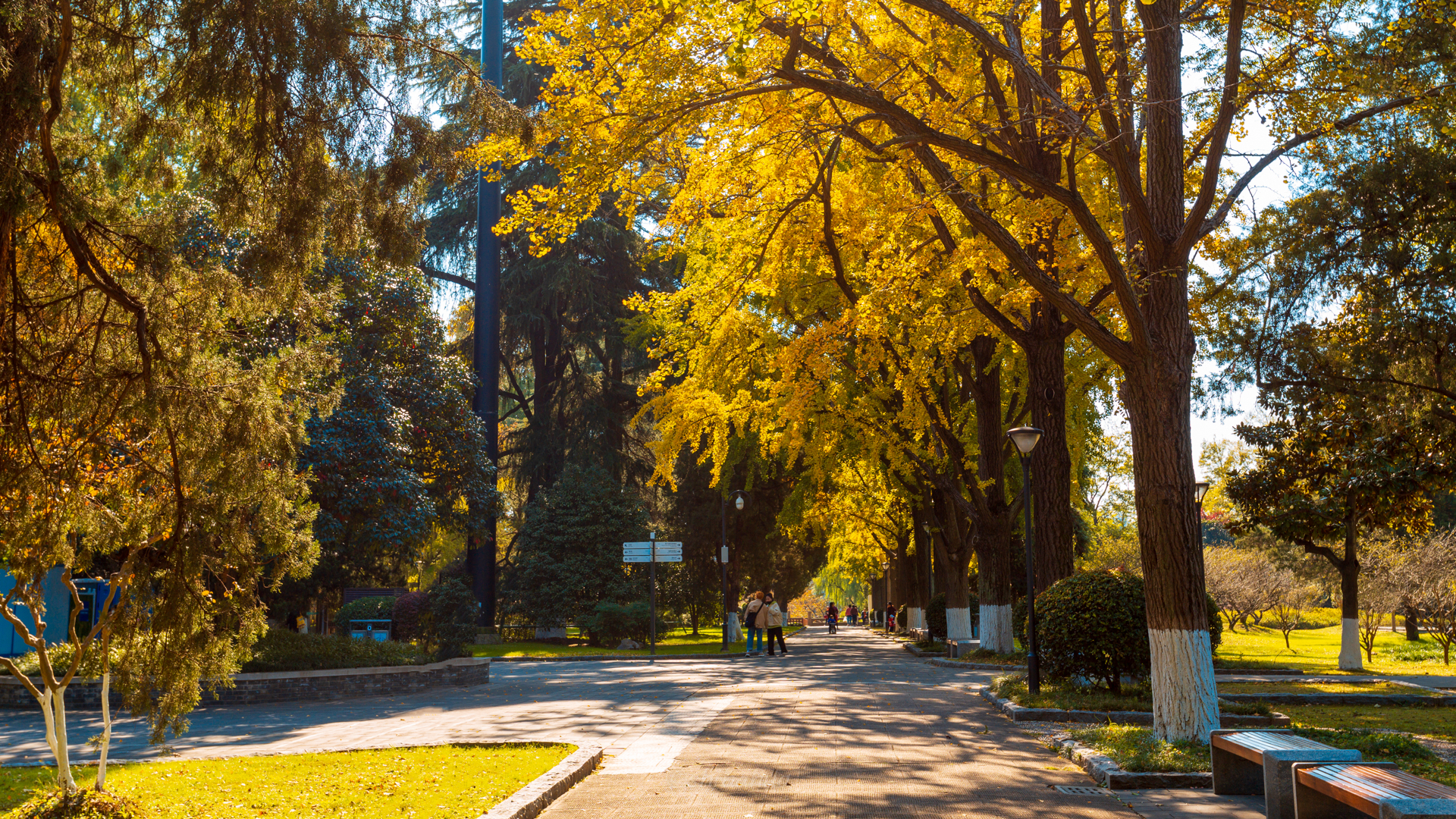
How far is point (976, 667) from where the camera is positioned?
827 inches

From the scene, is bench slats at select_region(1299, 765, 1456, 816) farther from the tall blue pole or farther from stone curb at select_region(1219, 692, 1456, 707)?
the tall blue pole

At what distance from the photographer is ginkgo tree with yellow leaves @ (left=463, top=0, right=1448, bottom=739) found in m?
10.1

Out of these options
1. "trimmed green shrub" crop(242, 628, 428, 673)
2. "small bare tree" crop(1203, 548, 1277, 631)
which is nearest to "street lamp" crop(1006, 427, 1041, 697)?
"trimmed green shrub" crop(242, 628, 428, 673)

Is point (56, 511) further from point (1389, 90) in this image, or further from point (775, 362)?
point (1389, 90)

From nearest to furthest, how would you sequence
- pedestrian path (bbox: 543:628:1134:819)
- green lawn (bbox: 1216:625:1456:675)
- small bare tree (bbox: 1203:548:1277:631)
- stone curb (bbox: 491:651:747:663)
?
pedestrian path (bbox: 543:628:1134:819), green lawn (bbox: 1216:625:1456:675), stone curb (bbox: 491:651:747:663), small bare tree (bbox: 1203:548:1277:631)

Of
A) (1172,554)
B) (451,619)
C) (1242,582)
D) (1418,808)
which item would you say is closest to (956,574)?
(451,619)

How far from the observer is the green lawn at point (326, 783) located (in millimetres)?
7211

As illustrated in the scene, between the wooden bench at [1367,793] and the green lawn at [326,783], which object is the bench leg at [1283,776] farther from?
the green lawn at [326,783]

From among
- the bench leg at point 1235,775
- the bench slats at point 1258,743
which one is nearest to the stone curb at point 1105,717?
the bench leg at point 1235,775

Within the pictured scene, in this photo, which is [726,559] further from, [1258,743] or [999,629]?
[1258,743]

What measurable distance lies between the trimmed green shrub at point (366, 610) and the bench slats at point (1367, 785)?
23.0 m

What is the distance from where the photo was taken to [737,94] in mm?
10695

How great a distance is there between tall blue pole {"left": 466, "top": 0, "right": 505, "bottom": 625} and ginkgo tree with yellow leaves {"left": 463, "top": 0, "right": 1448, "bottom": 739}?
75.5ft

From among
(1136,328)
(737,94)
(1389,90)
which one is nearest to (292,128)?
(737,94)
